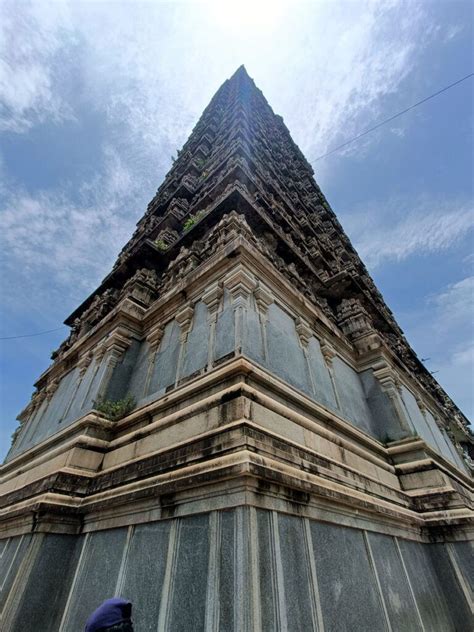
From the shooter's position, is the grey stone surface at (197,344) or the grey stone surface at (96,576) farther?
the grey stone surface at (197,344)

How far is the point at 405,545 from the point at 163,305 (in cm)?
695

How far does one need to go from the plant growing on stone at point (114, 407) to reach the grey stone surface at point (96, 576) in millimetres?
2217

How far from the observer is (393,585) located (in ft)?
13.4

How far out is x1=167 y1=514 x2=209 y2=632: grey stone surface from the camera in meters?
2.61

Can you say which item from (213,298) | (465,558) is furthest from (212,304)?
(465,558)

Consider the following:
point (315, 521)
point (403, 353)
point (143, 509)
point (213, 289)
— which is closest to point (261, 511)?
point (315, 521)

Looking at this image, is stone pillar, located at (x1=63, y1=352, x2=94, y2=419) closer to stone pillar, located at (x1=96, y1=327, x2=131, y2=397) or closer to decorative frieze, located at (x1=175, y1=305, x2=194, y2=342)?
stone pillar, located at (x1=96, y1=327, x2=131, y2=397)

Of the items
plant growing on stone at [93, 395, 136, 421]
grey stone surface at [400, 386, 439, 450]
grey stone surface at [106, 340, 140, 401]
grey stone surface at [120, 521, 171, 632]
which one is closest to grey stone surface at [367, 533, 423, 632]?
grey stone surface at [120, 521, 171, 632]

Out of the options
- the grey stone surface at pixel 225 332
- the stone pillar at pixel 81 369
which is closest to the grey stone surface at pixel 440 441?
the grey stone surface at pixel 225 332

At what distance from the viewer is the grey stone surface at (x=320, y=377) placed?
6.32m

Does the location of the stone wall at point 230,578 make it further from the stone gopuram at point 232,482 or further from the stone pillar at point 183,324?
the stone pillar at point 183,324

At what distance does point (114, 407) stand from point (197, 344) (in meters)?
2.20

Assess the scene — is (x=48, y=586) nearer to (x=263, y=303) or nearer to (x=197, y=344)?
(x=197, y=344)

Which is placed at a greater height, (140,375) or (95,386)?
(140,375)
